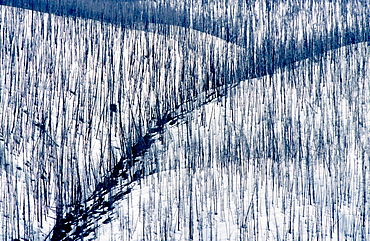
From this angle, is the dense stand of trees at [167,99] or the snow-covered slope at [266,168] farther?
the dense stand of trees at [167,99]

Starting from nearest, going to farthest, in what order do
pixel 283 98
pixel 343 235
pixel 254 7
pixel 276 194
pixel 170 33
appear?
pixel 343 235 → pixel 276 194 → pixel 283 98 → pixel 170 33 → pixel 254 7

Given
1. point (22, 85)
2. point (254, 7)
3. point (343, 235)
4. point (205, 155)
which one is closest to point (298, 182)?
point (343, 235)

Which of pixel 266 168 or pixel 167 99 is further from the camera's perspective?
pixel 167 99

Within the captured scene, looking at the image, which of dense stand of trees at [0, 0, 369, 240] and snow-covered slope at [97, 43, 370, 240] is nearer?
snow-covered slope at [97, 43, 370, 240]

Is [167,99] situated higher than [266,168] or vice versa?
[167,99]

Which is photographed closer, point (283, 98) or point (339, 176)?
point (339, 176)

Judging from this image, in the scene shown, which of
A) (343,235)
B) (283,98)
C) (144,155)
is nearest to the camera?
(343,235)

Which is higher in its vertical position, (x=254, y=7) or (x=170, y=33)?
(x=254, y=7)

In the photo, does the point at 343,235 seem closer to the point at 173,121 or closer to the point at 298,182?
the point at 298,182
